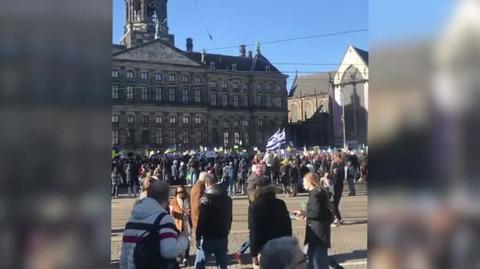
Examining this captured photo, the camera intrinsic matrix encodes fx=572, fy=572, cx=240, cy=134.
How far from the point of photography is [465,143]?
1425 millimetres

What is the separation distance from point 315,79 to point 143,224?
94.0m

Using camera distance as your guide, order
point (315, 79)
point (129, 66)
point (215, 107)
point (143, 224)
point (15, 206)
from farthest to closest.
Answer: point (315, 79), point (215, 107), point (129, 66), point (143, 224), point (15, 206)

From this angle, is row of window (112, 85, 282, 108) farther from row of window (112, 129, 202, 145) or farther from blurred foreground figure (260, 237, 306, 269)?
blurred foreground figure (260, 237, 306, 269)

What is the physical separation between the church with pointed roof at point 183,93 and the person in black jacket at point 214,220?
52456mm

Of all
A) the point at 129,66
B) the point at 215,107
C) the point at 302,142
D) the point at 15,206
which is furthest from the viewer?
the point at 302,142

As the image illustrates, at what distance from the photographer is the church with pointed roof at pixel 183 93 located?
213 ft

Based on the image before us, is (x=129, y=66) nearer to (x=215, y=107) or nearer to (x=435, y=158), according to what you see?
(x=215, y=107)

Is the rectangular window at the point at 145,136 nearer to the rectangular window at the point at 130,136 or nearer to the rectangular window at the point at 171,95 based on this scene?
the rectangular window at the point at 130,136

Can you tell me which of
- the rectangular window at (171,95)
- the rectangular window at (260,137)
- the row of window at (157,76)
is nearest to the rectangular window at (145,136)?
the rectangular window at (171,95)

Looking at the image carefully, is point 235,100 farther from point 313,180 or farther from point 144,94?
point 313,180

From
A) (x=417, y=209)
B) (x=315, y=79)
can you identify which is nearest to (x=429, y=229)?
(x=417, y=209)

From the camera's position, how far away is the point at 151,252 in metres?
3.09

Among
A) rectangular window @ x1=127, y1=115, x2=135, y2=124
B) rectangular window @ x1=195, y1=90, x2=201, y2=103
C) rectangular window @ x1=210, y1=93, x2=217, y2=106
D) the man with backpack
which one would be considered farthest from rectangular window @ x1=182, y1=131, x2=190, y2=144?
the man with backpack

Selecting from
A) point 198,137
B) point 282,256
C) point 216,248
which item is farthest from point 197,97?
point 282,256
